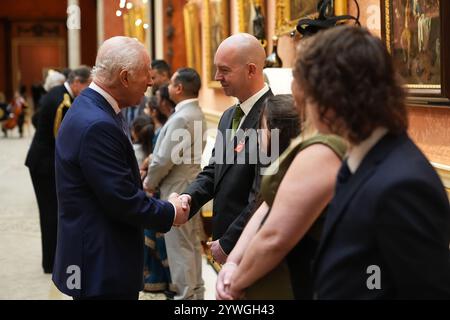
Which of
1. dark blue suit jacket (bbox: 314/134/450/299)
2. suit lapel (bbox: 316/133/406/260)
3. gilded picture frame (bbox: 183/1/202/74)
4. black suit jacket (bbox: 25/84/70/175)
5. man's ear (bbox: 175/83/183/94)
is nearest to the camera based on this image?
dark blue suit jacket (bbox: 314/134/450/299)

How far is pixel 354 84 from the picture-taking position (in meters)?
1.87

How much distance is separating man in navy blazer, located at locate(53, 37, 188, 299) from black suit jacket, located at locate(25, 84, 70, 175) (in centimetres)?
408

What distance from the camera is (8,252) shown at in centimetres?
883

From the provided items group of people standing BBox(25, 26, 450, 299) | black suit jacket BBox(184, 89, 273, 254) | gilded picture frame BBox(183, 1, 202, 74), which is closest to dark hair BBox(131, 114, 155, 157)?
group of people standing BBox(25, 26, 450, 299)

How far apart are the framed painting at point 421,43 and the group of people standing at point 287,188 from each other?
35.0 inches

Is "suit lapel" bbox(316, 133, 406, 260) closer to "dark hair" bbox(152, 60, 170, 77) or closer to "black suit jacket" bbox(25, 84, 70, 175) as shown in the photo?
"black suit jacket" bbox(25, 84, 70, 175)

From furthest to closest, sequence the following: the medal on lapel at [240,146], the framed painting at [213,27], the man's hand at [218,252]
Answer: the framed painting at [213,27], the medal on lapel at [240,146], the man's hand at [218,252]

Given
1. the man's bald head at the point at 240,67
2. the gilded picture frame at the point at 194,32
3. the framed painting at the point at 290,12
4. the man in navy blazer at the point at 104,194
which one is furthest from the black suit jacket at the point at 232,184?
the gilded picture frame at the point at 194,32

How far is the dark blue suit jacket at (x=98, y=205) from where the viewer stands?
3316mm

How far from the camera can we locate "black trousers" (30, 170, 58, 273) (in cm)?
766

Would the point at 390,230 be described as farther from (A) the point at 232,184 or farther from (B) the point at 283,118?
(A) the point at 232,184

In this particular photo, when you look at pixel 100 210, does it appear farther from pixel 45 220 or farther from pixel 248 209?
pixel 45 220

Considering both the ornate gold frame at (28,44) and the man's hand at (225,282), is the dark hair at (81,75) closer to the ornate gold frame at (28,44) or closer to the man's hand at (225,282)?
the man's hand at (225,282)

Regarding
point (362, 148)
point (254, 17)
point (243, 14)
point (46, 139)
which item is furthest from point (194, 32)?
point (362, 148)
